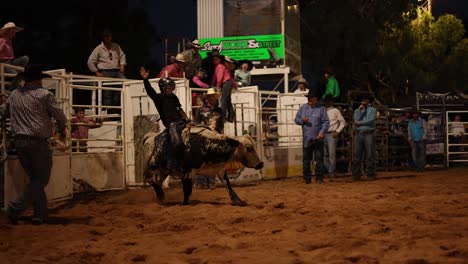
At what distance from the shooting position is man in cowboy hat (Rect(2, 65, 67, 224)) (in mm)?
7262

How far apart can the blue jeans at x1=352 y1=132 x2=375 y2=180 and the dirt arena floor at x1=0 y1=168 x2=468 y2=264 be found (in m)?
3.59

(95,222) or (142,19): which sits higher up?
(142,19)

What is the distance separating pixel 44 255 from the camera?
5480 mm

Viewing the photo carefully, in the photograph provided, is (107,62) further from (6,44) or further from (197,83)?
(6,44)

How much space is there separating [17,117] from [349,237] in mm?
3982

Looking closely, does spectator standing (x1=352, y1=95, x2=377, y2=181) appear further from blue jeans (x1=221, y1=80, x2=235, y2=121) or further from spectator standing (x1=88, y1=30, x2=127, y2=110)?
spectator standing (x1=88, y1=30, x2=127, y2=110)

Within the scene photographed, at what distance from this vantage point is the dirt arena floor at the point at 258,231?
516 centimetres

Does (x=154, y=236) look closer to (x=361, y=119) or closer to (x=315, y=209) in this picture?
(x=315, y=209)

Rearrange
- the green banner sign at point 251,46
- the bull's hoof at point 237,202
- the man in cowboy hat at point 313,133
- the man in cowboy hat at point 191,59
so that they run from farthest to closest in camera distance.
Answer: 1. the green banner sign at point 251,46
2. the man in cowboy hat at point 191,59
3. the man in cowboy hat at point 313,133
4. the bull's hoof at point 237,202

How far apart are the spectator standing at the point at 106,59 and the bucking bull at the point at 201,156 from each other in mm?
4195

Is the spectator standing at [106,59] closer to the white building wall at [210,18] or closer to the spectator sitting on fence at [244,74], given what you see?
the spectator sitting on fence at [244,74]

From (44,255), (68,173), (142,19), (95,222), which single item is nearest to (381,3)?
(142,19)

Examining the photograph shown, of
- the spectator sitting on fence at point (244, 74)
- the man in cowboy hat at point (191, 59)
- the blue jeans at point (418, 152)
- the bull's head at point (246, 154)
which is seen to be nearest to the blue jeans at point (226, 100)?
the man in cowboy hat at point (191, 59)

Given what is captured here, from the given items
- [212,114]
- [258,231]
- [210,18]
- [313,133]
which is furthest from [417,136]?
[258,231]
